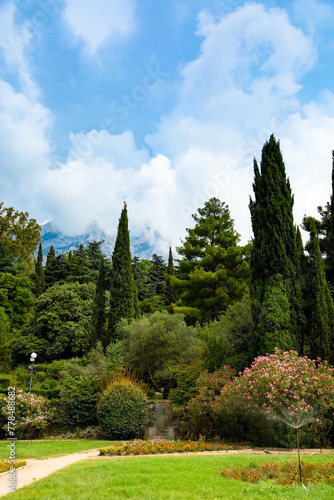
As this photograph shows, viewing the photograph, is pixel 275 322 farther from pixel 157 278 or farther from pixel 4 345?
pixel 157 278

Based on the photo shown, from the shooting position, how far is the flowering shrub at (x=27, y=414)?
11.0m

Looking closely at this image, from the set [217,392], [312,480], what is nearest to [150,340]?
[217,392]

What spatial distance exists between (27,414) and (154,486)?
337 inches

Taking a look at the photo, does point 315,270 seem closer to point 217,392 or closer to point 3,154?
point 217,392

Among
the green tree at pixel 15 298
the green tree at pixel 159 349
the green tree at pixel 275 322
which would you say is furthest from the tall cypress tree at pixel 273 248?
the green tree at pixel 15 298

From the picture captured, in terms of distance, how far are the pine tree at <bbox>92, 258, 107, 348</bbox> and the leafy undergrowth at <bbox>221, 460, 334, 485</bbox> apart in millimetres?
13568

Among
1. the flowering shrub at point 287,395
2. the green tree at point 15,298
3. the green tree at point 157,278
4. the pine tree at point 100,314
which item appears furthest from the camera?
the green tree at point 157,278

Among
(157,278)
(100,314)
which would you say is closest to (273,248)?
(100,314)

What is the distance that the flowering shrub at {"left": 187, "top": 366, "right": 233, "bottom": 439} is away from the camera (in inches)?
375

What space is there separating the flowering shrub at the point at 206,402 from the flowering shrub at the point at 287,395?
90cm

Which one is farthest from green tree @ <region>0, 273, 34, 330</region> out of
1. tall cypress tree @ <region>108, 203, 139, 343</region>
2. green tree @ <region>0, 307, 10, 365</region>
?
tall cypress tree @ <region>108, 203, 139, 343</region>

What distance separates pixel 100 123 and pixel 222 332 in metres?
7.57

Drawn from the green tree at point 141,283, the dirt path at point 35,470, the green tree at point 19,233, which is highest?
the green tree at point 19,233

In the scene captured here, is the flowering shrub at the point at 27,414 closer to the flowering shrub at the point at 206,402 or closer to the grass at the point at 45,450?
the grass at the point at 45,450
